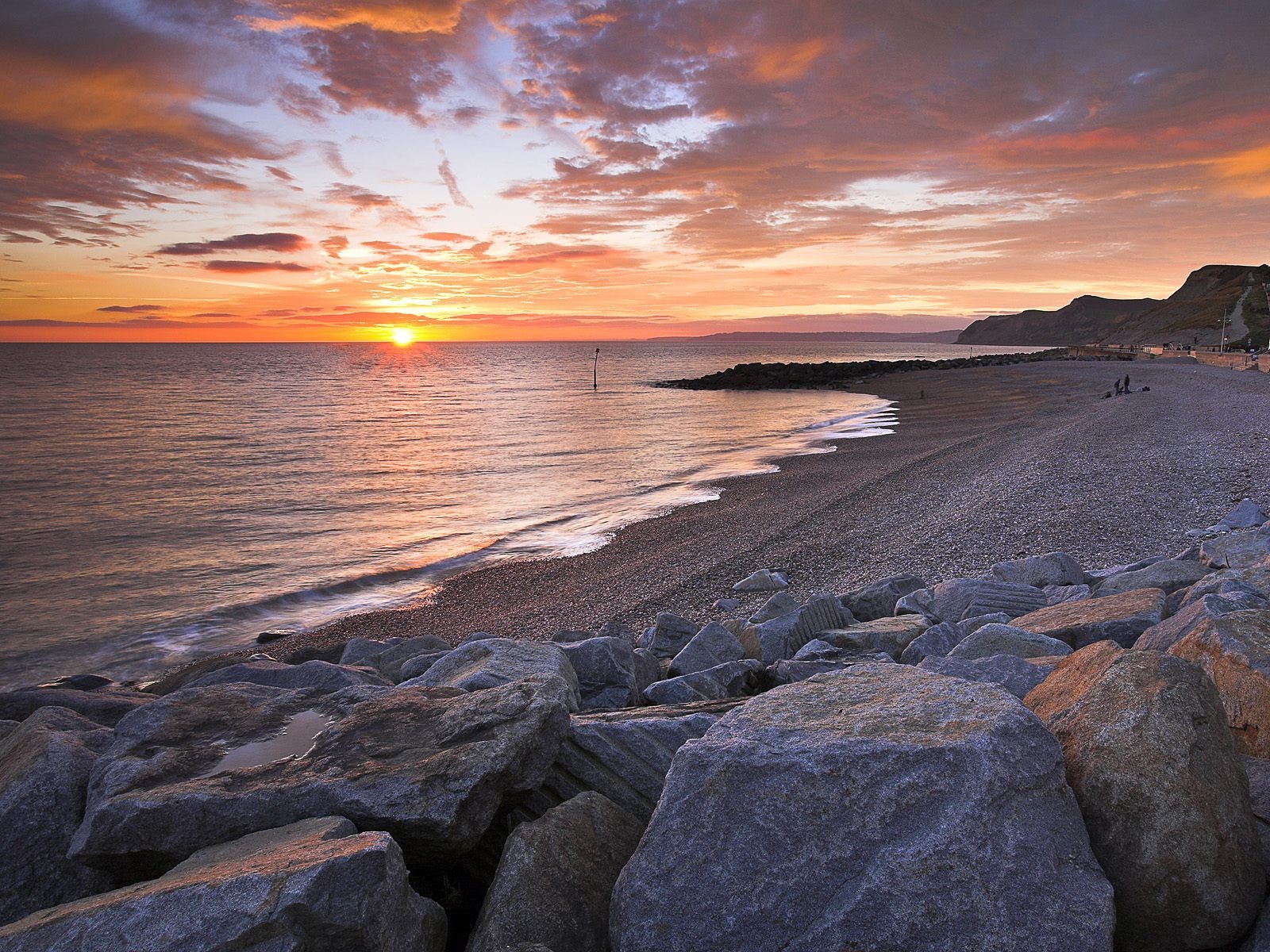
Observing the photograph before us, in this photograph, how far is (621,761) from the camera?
12.7 ft

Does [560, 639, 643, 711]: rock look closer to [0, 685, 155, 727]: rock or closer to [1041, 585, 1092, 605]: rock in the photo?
[0, 685, 155, 727]: rock

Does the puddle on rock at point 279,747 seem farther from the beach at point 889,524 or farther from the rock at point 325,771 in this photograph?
the beach at point 889,524

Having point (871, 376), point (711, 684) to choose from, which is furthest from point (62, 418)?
point (871, 376)

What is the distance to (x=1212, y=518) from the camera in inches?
465

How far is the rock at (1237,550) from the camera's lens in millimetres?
7344

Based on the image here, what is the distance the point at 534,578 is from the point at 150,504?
1418 cm

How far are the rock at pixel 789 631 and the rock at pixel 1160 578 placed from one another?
2568 mm

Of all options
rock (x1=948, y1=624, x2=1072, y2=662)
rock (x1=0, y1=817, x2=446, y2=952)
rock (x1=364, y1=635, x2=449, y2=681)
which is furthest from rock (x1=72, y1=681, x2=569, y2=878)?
rock (x1=948, y1=624, x2=1072, y2=662)

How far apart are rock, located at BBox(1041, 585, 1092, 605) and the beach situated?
2.96m

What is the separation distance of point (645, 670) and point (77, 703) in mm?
4281

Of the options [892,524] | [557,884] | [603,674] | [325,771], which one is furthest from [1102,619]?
[892,524]

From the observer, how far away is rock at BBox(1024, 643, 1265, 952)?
2625 mm

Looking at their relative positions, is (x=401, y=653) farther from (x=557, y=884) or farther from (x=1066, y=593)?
(x=1066, y=593)

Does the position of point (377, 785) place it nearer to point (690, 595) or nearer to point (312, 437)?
point (690, 595)
